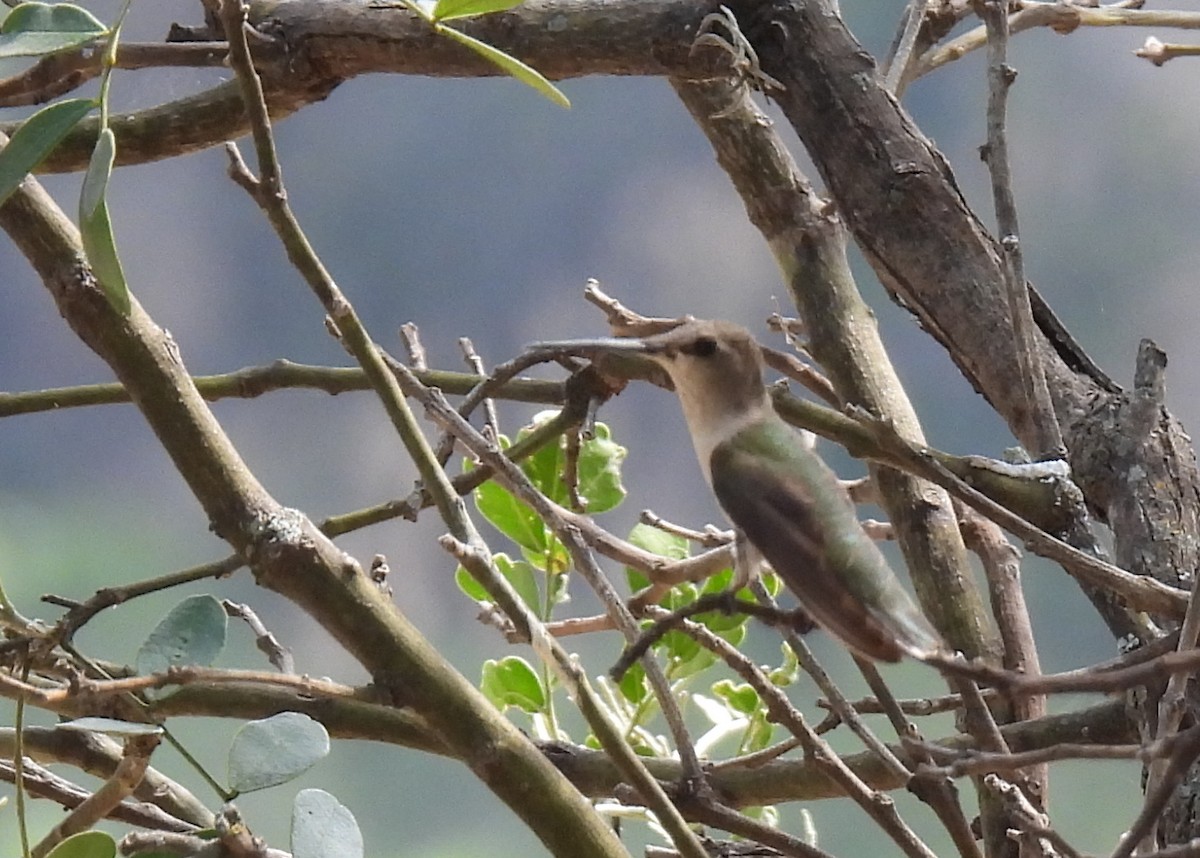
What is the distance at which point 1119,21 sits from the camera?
3.32 feet

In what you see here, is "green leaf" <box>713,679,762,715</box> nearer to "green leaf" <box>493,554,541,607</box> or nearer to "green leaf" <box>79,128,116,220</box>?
"green leaf" <box>493,554,541,607</box>

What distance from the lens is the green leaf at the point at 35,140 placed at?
1.45 feet

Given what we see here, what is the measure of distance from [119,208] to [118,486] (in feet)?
1.43

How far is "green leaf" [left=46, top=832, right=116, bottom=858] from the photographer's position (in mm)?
477

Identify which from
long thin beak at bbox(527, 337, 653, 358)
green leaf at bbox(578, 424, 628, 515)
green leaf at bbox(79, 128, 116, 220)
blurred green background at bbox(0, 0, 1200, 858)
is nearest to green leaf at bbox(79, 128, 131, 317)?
green leaf at bbox(79, 128, 116, 220)

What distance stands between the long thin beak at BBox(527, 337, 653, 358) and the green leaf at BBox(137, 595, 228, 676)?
0.67ft

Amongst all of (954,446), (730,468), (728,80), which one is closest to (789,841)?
(730,468)

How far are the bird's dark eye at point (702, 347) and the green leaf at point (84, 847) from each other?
374mm

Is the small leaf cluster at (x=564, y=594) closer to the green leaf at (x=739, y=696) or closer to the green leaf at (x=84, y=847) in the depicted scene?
the green leaf at (x=739, y=696)

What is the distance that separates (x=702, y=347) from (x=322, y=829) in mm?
324

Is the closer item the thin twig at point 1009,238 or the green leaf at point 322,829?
the green leaf at point 322,829

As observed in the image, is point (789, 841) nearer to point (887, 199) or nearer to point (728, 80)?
point (887, 199)

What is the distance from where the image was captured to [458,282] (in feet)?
6.43

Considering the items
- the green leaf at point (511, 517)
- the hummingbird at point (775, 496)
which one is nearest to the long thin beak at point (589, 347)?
the hummingbird at point (775, 496)
